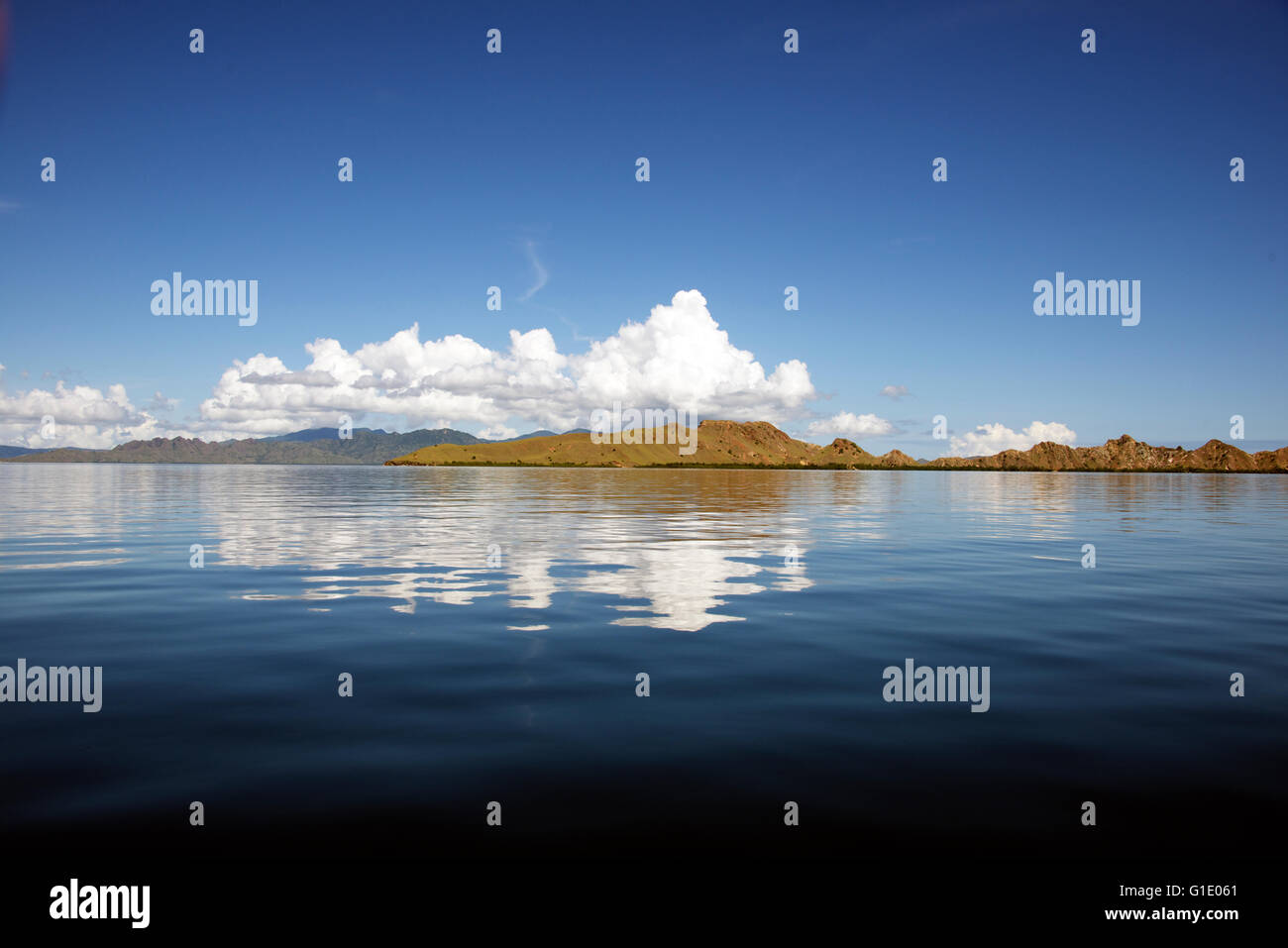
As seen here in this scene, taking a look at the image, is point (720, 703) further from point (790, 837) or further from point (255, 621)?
point (255, 621)

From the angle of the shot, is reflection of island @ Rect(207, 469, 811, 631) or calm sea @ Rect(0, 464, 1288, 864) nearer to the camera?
calm sea @ Rect(0, 464, 1288, 864)

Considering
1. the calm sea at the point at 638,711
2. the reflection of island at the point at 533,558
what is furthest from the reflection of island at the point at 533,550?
the calm sea at the point at 638,711

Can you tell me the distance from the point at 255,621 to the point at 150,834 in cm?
1149

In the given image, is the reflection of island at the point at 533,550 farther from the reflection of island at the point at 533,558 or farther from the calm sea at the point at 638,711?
the calm sea at the point at 638,711

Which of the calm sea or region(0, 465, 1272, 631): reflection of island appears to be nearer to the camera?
the calm sea

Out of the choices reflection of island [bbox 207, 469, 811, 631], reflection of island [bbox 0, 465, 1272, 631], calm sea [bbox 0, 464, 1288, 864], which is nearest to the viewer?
calm sea [bbox 0, 464, 1288, 864]

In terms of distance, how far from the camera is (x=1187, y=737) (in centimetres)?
1090

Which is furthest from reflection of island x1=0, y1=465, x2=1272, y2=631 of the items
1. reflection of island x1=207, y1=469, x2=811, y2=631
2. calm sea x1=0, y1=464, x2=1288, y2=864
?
calm sea x1=0, y1=464, x2=1288, y2=864

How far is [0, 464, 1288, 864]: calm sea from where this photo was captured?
26.6ft

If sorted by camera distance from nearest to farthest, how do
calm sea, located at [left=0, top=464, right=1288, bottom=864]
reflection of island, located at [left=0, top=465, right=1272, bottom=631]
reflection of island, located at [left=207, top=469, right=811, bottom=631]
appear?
calm sea, located at [left=0, top=464, right=1288, bottom=864] < reflection of island, located at [left=207, top=469, right=811, bottom=631] < reflection of island, located at [left=0, top=465, right=1272, bottom=631]

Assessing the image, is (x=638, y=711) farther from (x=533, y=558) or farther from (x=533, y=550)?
(x=533, y=550)

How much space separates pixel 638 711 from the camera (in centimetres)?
1187

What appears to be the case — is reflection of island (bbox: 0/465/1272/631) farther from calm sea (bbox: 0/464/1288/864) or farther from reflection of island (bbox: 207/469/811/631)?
calm sea (bbox: 0/464/1288/864)
